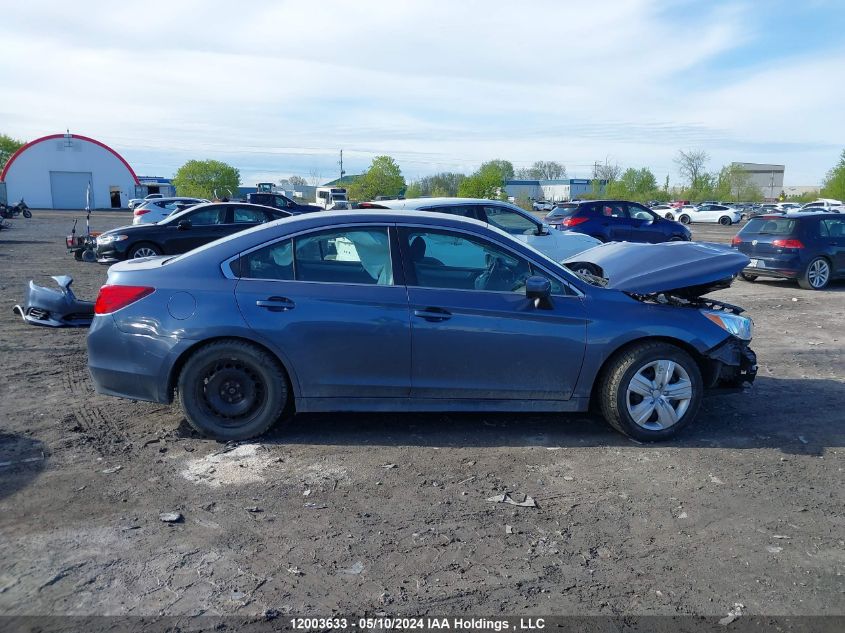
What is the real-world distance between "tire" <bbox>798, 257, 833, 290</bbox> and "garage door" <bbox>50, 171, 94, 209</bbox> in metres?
69.8

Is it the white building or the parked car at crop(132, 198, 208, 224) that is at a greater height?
the white building

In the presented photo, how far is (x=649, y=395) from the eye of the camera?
17.3ft

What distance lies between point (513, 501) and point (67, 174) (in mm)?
76284

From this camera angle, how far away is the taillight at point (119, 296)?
508 cm

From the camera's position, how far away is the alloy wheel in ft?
17.2

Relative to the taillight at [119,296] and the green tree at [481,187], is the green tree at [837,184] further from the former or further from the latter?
the taillight at [119,296]

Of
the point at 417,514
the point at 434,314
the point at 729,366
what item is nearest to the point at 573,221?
the point at 729,366

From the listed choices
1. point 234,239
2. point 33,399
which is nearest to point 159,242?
point 33,399

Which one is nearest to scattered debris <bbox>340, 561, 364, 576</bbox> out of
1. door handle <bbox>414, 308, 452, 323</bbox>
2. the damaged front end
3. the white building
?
door handle <bbox>414, 308, 452, 323</bbox>

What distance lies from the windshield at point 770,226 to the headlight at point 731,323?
32.2ft

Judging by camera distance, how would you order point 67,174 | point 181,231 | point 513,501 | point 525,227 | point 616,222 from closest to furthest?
point 513,501 → point 525,227 → point 181,231 → point 616,222 → point 67,174

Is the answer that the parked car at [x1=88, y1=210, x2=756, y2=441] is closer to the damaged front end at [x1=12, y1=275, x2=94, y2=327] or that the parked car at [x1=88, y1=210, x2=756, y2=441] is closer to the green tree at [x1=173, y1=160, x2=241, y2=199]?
the damaged front end at [x1=12, y1=275, x2=94, y2=327]

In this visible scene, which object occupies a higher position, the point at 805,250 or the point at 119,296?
the point at 805,250

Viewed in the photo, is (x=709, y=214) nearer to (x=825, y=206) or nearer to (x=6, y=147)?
(x=825, y=206)
